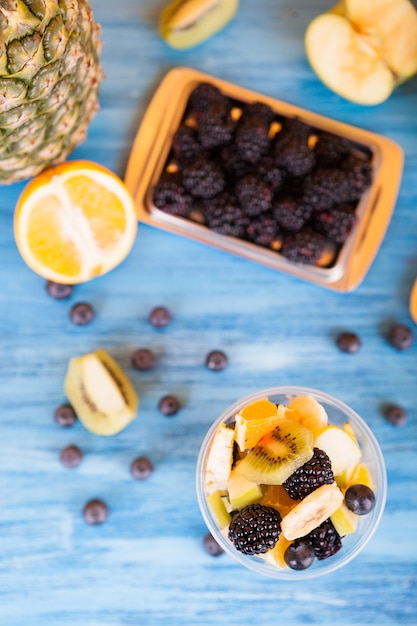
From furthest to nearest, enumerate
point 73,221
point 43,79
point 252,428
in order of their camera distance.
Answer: point 73,221, point 252,428, point 43,79

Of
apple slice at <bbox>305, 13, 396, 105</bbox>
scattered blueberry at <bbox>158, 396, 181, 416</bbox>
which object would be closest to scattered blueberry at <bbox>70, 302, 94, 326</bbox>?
scattered blueberry at <bbox>158, 396, 181, 416</bbox>

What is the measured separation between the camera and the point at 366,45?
54.6 inches

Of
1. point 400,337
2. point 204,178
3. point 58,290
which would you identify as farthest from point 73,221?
point 400,337

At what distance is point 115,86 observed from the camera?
4.82 feet

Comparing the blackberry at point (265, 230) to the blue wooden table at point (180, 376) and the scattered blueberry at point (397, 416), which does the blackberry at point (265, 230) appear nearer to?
the blue wooden table at point (180, 376)

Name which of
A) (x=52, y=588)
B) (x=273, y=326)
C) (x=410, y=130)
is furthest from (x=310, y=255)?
(x=52, y=588)

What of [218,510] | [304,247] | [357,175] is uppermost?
[357,175]

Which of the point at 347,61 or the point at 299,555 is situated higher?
the point at 347,61

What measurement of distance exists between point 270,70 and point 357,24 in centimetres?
20

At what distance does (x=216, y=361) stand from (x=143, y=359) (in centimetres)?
15

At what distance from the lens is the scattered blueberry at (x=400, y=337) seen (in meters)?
1.41

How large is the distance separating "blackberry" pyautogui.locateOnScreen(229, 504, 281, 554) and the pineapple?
701 millimetres

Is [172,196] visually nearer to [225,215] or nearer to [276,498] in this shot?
[225,215]

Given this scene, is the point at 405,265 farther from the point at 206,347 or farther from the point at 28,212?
the point at 28,212
